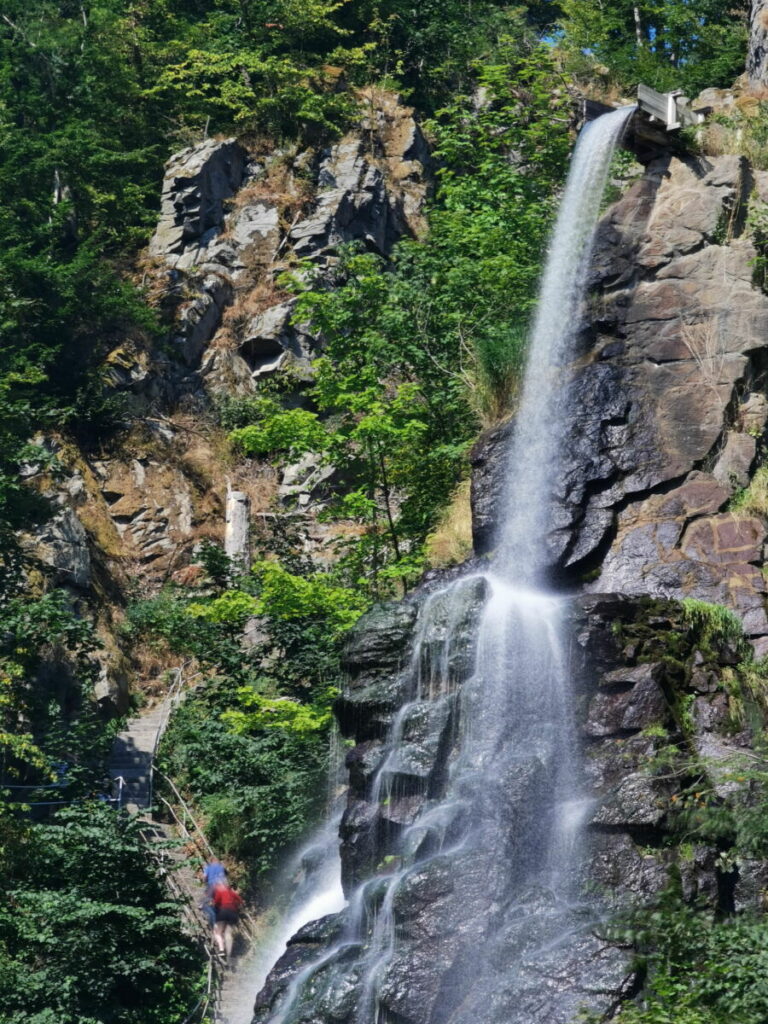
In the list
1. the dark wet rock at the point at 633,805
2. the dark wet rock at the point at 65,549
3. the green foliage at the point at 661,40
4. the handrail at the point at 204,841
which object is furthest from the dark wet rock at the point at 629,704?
the green foliage at the point at 661,40

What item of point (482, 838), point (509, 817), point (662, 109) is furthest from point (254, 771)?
point (662, 109)

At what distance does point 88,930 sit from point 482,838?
4838 millimetres

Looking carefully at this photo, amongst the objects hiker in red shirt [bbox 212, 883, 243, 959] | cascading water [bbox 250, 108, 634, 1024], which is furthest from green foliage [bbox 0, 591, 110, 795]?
cascading water [bbox 250, 108, 634, 1024]

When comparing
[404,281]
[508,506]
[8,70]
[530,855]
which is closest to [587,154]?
[404,281]

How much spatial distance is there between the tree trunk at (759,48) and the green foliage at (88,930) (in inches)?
630

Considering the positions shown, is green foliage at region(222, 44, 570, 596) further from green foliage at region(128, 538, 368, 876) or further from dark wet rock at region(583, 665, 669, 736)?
dark wet rock at region(583, 665, 669, 736)

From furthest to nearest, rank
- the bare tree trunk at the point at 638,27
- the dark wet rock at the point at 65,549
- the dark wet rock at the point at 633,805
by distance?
the bare tree trunk at the point at 638,27 < the dark wet rock at the point at 65,549 < the dark wet rock at the point at 633,805

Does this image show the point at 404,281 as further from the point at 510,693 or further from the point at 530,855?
the point at 530,855

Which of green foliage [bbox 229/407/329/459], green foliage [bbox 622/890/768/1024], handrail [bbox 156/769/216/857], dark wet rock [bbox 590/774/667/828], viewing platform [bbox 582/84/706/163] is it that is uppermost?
viewing platform [bbox 582/84/706/163]

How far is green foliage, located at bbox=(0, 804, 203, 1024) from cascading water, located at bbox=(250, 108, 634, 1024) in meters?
2.69

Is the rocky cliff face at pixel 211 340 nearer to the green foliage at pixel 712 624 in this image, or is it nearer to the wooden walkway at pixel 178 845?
the wooden walkway at pixel 178 845

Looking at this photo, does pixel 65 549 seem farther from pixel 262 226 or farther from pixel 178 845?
pixel 262 226

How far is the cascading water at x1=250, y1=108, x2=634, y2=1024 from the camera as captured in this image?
10.4 metres

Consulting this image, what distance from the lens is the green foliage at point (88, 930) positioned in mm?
13328
